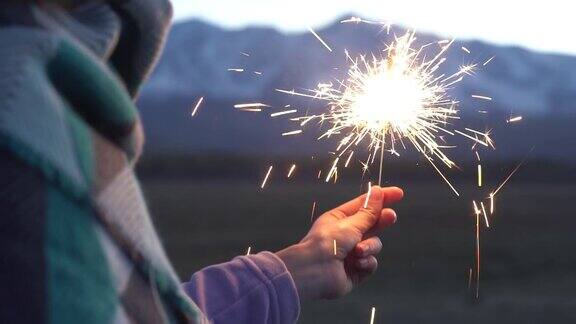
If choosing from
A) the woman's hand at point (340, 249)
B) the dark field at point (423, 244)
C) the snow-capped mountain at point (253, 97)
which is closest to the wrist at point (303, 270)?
the woman's hand at point (340, 249)

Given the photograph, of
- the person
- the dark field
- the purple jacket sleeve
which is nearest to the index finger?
the purple jacket sleeve

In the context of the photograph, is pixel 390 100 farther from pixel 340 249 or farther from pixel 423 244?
pixel 423 244

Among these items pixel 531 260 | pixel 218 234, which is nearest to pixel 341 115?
pixel 531 260

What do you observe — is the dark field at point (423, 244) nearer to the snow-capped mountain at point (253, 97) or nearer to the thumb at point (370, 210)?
the snow-capped mountain at point (253, 97)

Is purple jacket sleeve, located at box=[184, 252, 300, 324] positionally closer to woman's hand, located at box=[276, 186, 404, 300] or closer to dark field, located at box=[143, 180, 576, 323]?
woman's hand, located at box=[276, 186, 404, 300]

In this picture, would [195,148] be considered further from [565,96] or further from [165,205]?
[565,96]

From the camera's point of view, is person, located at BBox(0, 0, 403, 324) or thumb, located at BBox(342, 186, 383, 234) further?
thumb, located at BBox(342, 186, 383, 234)
